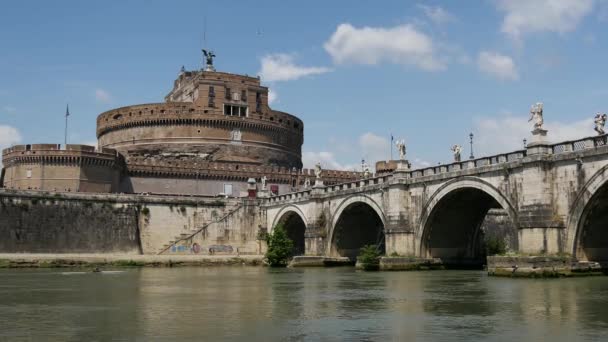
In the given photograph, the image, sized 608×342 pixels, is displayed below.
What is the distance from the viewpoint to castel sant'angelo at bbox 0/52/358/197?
236 ft

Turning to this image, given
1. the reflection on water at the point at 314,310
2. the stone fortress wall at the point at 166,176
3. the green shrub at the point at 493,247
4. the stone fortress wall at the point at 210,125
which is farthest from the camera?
the stone fortress wall at the point at 210,125

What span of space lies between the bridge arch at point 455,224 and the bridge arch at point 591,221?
806 cm

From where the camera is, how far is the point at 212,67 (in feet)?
309

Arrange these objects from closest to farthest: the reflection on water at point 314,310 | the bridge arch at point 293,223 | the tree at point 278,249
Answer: the reflection on water at point 314,310, the tree at point 278,249, the bridge arch at point 293,223

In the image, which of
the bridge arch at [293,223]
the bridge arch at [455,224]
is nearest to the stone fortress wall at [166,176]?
the bridge arch at [293,223]

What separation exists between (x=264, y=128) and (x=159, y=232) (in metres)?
27.2

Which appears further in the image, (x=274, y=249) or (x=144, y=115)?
(x=144, y=115)

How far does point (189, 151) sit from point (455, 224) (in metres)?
47.2

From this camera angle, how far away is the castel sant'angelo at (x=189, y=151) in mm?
71875

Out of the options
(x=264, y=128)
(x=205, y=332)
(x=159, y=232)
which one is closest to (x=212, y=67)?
(x=264, y=128)

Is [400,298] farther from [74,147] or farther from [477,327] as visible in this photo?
[74,147]

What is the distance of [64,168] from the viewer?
7125cm

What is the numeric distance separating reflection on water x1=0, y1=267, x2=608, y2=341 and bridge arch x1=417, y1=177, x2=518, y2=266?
27.8 ft

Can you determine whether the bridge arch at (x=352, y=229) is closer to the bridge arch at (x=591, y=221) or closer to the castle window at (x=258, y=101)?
the bridge arch at (x=591, y=221)
